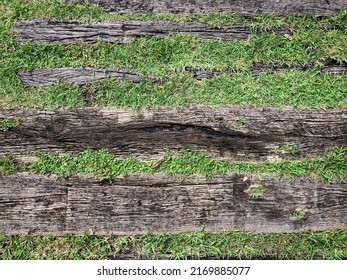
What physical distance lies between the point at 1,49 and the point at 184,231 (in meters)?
2.02

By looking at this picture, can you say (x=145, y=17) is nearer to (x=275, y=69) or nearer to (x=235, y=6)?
(x=235, y=6)

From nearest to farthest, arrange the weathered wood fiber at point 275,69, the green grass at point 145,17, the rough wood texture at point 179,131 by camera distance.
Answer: the rough wood texture at point 179,131 → the weathered wood fiber at point 275,69 → the green grass at point 145,17

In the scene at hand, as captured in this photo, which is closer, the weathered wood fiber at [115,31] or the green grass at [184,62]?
the green grass at [184,62]

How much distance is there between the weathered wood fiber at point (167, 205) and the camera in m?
3.06

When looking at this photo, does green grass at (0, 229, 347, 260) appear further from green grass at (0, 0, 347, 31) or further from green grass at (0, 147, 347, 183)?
green grass at (0, 0, 347, 31)

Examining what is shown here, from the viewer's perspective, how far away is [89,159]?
10.4 feet

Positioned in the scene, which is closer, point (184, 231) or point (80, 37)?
point (184, 231)

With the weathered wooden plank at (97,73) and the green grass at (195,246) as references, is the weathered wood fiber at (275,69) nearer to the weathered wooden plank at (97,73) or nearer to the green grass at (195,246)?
the weathered wooden plank at (97,73)

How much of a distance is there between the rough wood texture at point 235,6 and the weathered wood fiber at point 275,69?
467mm

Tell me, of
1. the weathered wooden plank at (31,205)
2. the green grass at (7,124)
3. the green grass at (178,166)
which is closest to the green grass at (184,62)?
the green grass at (7,124)

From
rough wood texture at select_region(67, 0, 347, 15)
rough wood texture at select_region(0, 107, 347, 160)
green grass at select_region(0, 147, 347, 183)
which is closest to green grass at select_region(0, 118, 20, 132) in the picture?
rough wood texture at select_region(0, 107, 347, 160)
